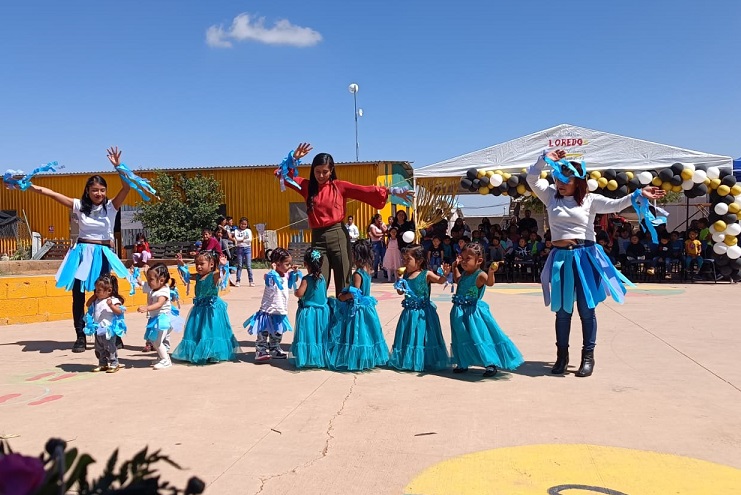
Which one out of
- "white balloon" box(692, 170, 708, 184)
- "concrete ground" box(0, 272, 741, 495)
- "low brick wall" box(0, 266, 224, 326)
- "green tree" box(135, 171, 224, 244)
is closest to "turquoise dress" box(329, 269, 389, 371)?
"concrete ground" box(0, 272, 741, 495)

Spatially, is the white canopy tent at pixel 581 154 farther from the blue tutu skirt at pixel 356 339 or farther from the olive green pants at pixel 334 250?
the blue tutu skirt at pixel 356 339

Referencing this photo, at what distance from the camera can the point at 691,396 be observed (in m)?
4.70

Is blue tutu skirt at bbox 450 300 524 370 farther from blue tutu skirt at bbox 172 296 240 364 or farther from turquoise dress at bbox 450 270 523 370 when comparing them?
blue tutu skirt at bbox 172 296 240 364

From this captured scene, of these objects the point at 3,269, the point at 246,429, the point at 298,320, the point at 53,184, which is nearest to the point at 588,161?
the point at 298,320

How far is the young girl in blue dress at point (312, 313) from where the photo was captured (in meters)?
5.81

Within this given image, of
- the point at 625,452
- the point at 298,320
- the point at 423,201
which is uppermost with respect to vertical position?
the point at 423,201

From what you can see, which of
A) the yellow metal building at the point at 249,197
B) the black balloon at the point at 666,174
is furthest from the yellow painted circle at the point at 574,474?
the yellow metal building at the point at 249,197

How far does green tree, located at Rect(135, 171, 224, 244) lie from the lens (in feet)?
76.6

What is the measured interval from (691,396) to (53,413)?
4526 mm

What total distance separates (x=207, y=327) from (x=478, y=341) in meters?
2.57

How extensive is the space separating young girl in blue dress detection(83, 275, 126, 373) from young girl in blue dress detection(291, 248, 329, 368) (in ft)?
5.22

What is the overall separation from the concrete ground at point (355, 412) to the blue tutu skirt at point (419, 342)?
16 cm

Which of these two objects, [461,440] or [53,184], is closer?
[461,440]

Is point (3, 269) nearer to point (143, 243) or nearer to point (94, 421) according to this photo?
point (143, 243)
